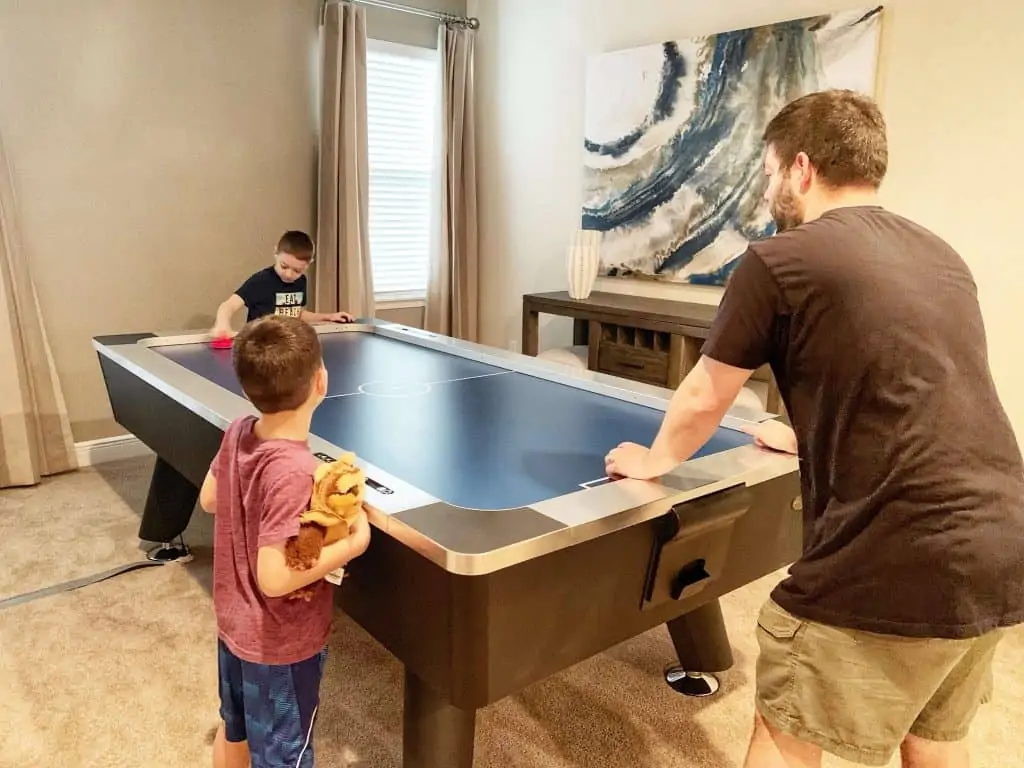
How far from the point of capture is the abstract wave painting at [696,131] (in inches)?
124

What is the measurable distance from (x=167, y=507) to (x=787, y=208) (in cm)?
229

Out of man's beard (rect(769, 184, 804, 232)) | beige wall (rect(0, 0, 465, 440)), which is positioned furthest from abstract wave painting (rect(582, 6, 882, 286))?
man's beard (rect(769, 184, 804, 232))

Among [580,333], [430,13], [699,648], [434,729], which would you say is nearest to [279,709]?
[434,729]

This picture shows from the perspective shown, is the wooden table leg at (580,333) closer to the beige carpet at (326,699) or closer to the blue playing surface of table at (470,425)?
the blue playing surface of table at (470,425)

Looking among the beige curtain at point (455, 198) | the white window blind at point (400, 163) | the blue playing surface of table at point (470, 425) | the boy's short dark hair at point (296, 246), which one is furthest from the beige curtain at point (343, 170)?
the blue playing surface of table at point (470, 425)

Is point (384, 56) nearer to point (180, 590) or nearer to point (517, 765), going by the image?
point (180, 590)

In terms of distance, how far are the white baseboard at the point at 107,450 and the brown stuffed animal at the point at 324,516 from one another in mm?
2954

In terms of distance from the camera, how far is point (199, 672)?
2.15 m

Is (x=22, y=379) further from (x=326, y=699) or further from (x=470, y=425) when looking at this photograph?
(x=470, y=425)

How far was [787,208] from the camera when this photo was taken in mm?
1283

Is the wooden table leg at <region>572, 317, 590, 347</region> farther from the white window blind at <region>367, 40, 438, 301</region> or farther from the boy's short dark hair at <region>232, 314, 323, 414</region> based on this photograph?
the boy's short dark hair at <region>232, 314, 323, 414</region>

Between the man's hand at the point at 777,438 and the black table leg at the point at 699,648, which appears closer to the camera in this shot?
the man's hand at the point at 777,438

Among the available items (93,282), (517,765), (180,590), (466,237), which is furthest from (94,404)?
(517,765)

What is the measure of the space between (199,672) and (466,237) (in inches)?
122
